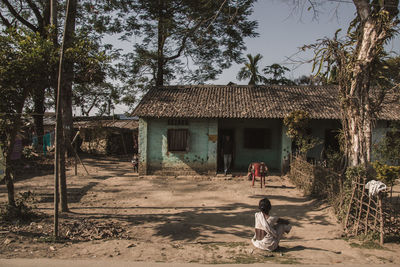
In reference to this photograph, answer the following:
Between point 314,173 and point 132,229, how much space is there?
19.4ft

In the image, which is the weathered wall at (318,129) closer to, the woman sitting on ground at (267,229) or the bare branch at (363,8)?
the bare branch at (363,8)

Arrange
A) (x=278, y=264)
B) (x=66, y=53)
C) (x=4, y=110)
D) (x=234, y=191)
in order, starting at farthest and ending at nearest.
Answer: (x=234, y=191)
(x=66, y=53)
(x=4, y=110)
(x=278, y=264)

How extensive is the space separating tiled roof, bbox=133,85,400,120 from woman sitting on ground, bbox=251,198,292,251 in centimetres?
778

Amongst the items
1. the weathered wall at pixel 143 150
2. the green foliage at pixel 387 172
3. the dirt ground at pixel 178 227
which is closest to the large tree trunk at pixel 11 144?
the dirt ground at pixel 178 227

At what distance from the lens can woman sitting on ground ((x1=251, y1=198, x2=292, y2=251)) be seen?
4855mm

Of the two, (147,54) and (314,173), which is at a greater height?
(147,54)

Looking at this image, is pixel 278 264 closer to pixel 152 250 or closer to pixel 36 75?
pixel 152 250

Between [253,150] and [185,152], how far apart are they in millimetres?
3738

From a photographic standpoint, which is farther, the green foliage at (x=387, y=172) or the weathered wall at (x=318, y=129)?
the weathered wall at (x=318, y=129)

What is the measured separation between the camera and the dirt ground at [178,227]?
4.79 meters

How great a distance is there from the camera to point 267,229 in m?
4.80

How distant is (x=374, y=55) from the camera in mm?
6289

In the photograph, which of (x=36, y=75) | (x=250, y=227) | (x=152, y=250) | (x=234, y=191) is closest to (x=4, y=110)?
(x=36, y=75)

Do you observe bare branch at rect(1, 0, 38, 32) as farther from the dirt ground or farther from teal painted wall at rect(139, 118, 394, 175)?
the dirt ground
